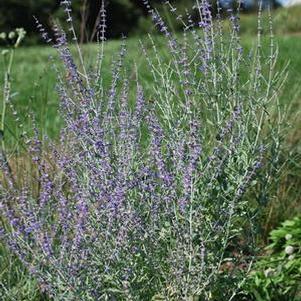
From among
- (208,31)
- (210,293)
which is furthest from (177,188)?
(208,31)

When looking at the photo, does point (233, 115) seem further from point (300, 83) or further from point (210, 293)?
point (300, 83)

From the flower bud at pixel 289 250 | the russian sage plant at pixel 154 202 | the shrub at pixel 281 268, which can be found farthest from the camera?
the flower bud at pixel 289 250

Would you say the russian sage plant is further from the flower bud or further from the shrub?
the flower bud

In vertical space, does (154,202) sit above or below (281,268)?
above

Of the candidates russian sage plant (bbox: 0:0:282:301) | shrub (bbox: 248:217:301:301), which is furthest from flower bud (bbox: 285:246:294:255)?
russian sage plant (bbox: 0:0:282:301)

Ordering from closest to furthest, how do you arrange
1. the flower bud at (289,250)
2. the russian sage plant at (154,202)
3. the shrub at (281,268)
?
the russian sage plant at (154,202) → the shrub at (281,268) → the flower bud at (289,250)

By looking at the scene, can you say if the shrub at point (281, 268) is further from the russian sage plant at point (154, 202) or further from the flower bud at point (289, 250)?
the russian sage plant at point (154, 202)

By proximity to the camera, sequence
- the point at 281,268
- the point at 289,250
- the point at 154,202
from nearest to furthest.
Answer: the point at 154,202 → the point at 281,268 → the point at 289,250

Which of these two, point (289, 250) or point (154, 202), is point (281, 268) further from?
point (154, 202)

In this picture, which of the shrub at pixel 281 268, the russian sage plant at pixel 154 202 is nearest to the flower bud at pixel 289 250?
the shrub at pixel 281 268

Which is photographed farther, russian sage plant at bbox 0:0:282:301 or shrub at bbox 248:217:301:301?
shrub at bbox 248:217:301:301

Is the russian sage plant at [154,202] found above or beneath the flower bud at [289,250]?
above

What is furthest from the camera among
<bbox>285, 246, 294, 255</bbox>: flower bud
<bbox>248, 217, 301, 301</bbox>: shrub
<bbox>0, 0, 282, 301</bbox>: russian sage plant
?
<bbox>285, 246, 294, 255</bbox>: flower bud

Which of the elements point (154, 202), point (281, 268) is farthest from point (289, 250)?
point (154, 202)
